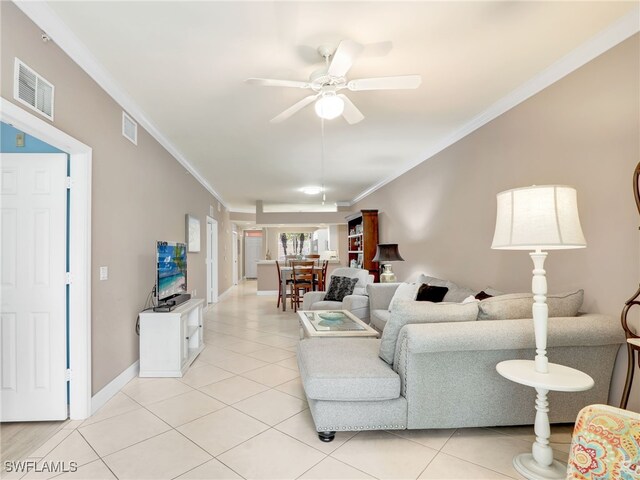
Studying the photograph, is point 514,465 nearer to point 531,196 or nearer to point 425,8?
point 531,196

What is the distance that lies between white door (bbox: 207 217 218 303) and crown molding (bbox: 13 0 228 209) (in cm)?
405

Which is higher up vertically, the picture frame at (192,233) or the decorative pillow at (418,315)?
the picture frame at (192,233)

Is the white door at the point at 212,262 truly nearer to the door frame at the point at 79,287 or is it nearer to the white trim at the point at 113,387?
the white trim at the point at 113,387

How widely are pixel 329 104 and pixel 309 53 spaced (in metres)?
0.36

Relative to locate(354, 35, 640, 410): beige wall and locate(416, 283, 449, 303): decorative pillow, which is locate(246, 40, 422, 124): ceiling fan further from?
locate(416, 283, 449, 303): decorative pillow

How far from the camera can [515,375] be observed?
170 centimetres

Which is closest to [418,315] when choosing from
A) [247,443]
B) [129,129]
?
[247,443]

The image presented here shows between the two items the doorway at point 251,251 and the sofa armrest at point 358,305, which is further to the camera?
the doorway at point 251,251

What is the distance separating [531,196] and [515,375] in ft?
3.06

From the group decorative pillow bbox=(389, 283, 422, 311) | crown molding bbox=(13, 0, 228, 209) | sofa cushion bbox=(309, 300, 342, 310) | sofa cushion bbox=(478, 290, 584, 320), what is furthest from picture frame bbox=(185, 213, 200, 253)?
sofa cushion bbox=(478, 290, 584, 320)

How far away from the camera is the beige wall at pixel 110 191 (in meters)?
1.97

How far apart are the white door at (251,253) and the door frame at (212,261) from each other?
6.69 m

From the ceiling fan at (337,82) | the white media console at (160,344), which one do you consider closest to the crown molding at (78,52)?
the ceiling fan at (337,82)

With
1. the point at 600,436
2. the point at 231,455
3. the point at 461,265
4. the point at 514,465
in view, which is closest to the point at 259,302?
the point at 461,265
